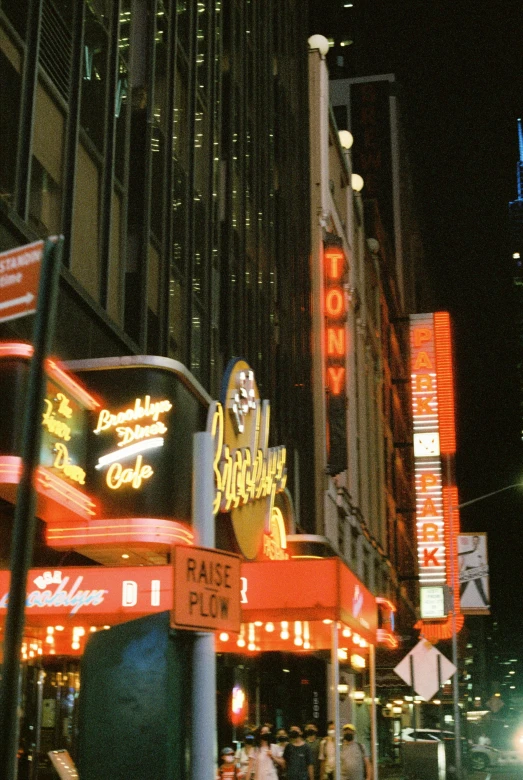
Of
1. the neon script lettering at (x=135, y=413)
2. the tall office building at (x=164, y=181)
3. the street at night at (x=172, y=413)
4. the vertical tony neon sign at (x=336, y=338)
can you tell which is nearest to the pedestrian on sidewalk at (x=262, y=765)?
the street at night at (x=172, y=413)

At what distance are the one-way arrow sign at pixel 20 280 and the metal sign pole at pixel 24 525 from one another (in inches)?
1.8

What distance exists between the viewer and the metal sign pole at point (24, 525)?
5.21 m

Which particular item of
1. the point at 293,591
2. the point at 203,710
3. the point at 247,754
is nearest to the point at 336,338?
the point at 247,754

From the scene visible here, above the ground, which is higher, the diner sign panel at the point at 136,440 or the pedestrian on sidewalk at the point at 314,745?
the diner sign panel at the point at 136,440

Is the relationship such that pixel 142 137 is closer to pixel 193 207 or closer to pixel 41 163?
pixel 193 207

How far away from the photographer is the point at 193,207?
77.2 ft

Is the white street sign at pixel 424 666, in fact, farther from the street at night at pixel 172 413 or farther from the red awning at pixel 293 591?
the red awning at pixel 293 591

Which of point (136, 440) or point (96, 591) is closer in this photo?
point (96, 591)

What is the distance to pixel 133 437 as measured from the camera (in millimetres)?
15664

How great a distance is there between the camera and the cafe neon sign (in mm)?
15555

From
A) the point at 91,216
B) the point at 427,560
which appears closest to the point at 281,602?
the point at 91,216

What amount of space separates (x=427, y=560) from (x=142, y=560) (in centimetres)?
4169

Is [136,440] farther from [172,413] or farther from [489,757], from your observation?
[489,757]

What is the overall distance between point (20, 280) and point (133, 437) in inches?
377
